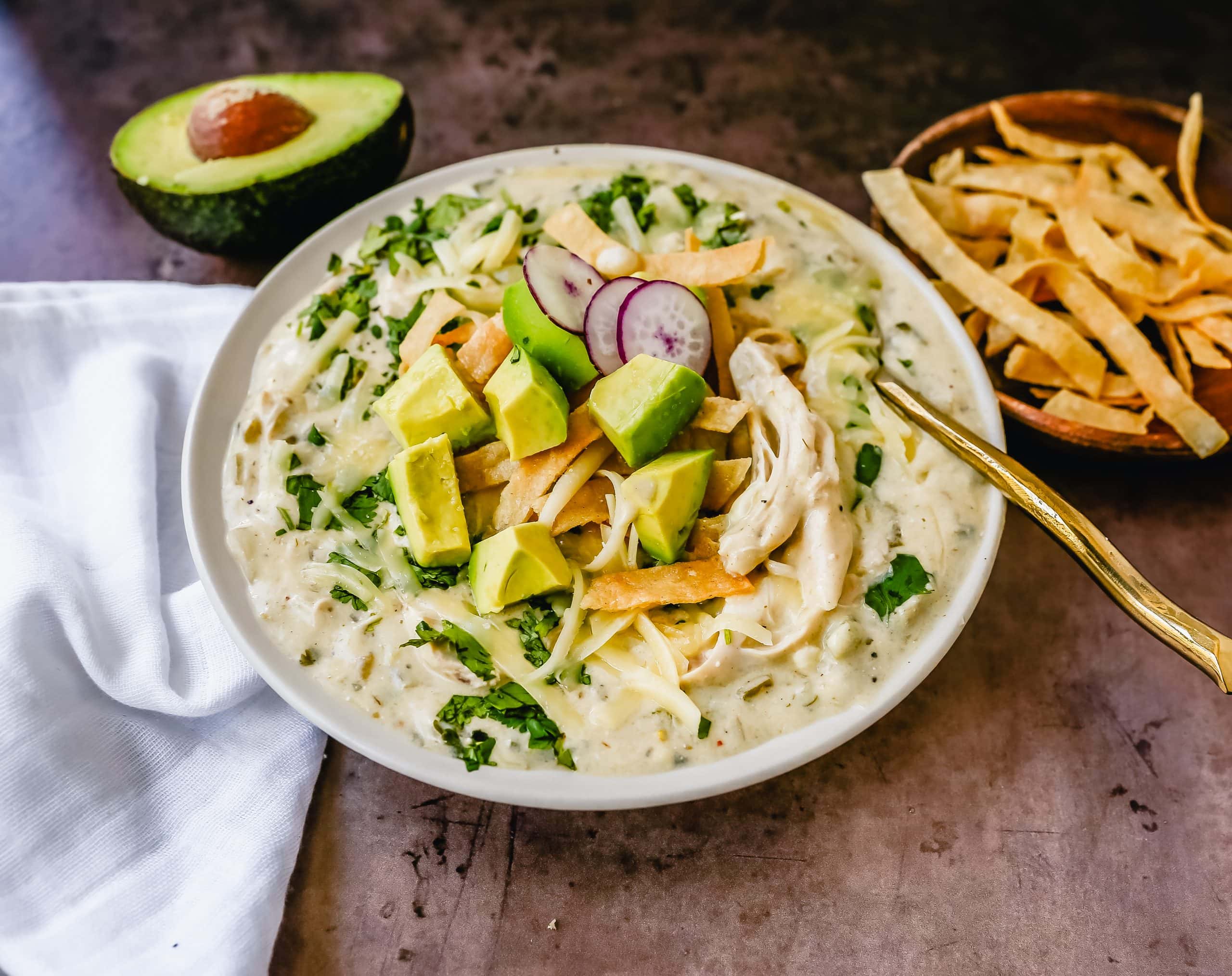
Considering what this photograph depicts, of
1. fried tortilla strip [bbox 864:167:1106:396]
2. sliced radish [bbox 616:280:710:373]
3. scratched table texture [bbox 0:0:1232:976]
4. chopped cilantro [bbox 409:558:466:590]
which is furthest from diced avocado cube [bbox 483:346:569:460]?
fried tortilla strip [bbox 864:167:1106:396]

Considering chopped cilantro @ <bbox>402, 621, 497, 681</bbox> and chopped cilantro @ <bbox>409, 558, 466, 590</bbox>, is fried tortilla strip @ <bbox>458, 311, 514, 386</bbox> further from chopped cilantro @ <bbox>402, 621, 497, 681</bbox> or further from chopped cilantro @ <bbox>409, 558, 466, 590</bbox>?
chopped cilantro @ <bbox>402, 621, 497, 681</bbox>

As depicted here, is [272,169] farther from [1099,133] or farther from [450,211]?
[1099,133]

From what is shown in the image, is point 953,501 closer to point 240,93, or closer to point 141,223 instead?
point 240,93

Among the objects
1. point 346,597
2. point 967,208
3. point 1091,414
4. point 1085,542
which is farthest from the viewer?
point 967,208

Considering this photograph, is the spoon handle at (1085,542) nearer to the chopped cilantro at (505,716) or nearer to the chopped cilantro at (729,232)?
the chopped cilantro at (729,232)

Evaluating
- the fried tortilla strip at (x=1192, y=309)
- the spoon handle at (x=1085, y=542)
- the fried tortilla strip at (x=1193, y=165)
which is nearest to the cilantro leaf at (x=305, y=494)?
the spoon handle at (x=1085, y=542)

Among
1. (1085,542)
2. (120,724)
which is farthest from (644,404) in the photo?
(120,724)
